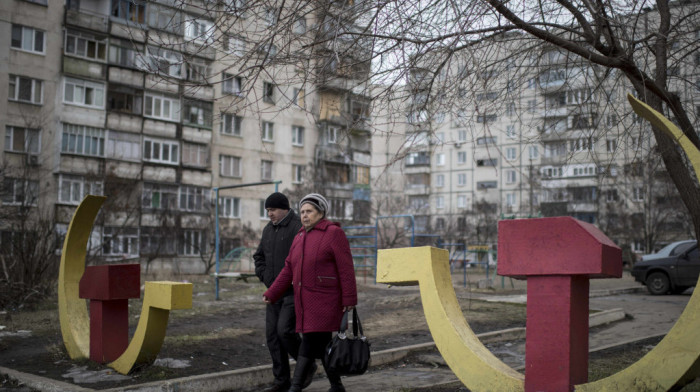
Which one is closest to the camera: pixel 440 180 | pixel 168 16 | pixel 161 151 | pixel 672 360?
pixel 672 360

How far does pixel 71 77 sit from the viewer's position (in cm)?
3556

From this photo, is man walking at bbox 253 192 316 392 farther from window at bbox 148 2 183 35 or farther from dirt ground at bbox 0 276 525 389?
window at bbox 148 2 183 35

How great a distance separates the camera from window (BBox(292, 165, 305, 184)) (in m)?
47.5

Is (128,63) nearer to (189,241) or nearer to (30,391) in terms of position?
(189,241)

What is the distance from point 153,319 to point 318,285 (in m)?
1.92

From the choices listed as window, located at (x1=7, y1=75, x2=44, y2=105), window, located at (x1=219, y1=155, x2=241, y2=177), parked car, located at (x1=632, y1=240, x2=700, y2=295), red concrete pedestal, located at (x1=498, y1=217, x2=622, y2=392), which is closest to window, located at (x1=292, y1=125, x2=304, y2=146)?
window, located at (x1=219, y1=155, x2=241, y2=177)

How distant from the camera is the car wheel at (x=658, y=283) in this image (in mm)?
19438

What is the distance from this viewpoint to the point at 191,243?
1560 inches

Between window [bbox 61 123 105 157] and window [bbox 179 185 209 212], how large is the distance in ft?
18.7

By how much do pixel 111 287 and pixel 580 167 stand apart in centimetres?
5750

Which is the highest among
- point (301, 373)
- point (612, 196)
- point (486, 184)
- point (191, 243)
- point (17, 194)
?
point (486, 184)

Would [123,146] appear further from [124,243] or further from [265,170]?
[265,170]

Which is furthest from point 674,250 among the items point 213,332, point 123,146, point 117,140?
point 117,140

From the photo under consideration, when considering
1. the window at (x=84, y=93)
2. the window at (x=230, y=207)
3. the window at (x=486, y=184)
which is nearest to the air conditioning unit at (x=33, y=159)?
the window at (x=84, y=93)
